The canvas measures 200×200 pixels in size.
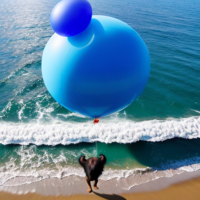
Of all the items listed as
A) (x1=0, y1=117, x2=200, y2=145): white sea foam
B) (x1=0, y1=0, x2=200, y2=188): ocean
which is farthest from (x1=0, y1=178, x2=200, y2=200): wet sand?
(x1=0, y1=117, x2=200, y2=145): white sea foam

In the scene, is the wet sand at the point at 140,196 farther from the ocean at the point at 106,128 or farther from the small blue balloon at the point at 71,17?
the small blue balloon at the point at 71,17

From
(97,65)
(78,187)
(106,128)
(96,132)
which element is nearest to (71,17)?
(97,65)

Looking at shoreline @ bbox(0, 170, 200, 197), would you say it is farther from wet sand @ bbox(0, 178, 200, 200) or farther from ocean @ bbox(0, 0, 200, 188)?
ocean @ bbox(0, 0, 200, 188)

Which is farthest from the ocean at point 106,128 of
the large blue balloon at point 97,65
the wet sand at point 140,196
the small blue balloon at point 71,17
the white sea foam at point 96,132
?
the small blue balloon at point 71,17

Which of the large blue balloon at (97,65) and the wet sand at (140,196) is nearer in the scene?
the large blue balloon at (97,65)

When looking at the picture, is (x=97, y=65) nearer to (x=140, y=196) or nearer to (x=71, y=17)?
(x=71, y=17)

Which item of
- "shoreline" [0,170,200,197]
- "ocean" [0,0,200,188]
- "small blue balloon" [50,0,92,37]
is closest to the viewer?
"small blue balloon" [50,0,92,37]

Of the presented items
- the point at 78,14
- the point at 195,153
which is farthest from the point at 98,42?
the point at 195,153

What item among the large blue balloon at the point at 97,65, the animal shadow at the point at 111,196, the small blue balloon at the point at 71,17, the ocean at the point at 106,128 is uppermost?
the small blue balloon at the point at 71,17
